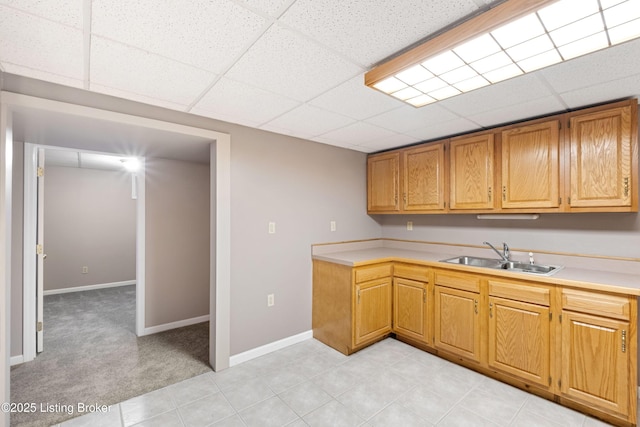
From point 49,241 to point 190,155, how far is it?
412 cm

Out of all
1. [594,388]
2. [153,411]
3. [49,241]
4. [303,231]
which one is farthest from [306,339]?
[49,241]

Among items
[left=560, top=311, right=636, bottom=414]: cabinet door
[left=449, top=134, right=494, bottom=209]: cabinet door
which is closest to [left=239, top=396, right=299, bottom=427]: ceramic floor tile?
[left=560, top=311, right=636, bottom=414]: cabinet door

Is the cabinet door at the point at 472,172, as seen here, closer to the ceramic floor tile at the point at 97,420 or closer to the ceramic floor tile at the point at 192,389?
the ceramic floor tile at the point at 192,389

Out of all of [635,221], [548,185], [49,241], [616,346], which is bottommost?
[616,346]

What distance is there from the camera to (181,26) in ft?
4.30

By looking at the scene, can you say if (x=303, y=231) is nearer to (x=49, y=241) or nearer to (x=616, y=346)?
(x=616, y=346)

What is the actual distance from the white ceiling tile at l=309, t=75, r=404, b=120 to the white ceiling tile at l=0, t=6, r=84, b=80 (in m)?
1.42

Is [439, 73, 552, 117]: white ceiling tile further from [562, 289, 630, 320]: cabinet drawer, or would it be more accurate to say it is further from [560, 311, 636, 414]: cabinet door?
[560, 311, 636, 414]: cabinet door

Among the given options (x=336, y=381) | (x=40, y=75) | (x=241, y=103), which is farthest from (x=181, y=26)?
(x=336, y=381)

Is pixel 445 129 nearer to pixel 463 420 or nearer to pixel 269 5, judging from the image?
pixel 269 5

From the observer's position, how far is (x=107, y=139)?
254cm

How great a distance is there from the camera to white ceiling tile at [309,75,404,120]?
1942 mm

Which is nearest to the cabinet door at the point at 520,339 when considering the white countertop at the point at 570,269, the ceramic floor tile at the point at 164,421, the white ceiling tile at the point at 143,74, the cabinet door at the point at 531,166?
the white countertop at the point at 570,269

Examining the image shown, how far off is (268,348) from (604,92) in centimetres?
348
